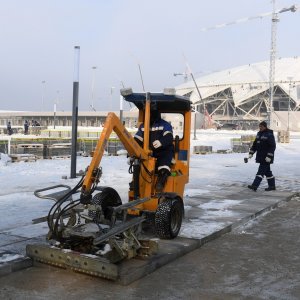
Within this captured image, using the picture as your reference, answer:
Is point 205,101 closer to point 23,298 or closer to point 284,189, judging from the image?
point 284,189

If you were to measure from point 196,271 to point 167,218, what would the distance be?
104 centimetres

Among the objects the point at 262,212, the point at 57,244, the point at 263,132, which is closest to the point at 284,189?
the point at 263,132

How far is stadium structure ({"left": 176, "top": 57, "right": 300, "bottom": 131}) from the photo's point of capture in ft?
322

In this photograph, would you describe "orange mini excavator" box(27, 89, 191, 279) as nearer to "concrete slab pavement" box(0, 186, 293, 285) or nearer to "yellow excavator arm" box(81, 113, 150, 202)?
"yellow excavator arm" box(81, 113, 150, 202)

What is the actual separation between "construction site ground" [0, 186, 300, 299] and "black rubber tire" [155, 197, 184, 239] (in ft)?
0.41

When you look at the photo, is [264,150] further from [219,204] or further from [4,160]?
[4,160]

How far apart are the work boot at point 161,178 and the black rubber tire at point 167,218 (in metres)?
0.33

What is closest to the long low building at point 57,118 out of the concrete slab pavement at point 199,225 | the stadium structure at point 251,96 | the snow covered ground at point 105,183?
the stadium structure at point 251,96

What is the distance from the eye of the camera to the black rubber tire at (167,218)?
6.54 metres

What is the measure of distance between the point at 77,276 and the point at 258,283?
2.04 meters

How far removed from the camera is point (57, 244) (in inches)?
222

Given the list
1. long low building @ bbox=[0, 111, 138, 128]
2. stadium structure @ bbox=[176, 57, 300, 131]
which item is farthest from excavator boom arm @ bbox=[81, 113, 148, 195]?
long low building @ bbox=[0, 111, 138, 128]

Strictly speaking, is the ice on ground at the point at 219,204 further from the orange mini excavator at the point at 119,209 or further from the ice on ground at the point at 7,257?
the ice on ground at the point at 7,257

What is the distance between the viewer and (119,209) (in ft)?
17.5
